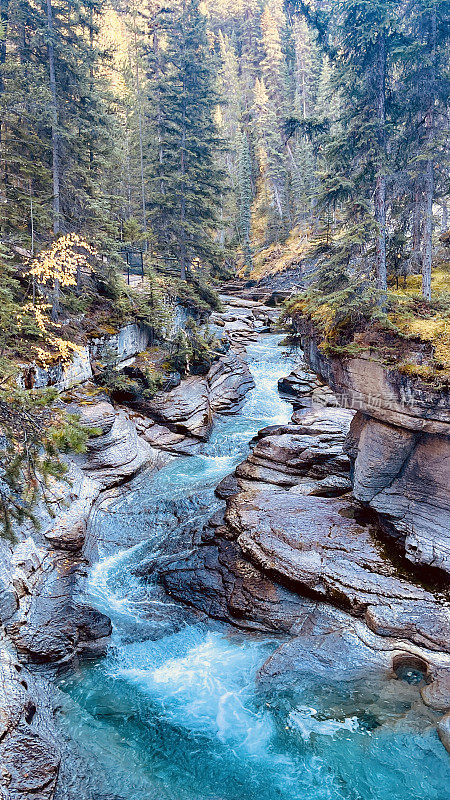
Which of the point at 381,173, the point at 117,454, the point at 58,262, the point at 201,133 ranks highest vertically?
the point at 201,133

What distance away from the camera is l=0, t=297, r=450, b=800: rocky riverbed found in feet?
25.7

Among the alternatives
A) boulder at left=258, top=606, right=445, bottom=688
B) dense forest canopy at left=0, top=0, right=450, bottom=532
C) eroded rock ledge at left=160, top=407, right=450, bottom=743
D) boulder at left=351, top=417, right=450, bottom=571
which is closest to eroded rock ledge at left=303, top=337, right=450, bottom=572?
boulder at left=351, top=417, right=450, bottom=571

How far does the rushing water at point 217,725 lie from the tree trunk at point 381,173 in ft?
32.3

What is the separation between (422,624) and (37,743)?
7.61 metres

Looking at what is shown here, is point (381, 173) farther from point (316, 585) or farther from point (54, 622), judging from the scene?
point (54, 622)

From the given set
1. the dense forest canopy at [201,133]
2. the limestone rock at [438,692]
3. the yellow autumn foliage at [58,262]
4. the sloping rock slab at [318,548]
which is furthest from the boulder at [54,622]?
the dense forest canopy at [201,133]

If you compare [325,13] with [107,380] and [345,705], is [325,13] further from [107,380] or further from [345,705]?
[345,705]

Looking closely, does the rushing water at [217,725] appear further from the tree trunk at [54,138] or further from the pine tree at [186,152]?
the pine tree at [186,152]

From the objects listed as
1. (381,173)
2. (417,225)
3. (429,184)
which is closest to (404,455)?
(381,173)

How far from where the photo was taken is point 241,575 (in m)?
10.9

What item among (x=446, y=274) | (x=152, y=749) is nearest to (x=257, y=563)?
(x=152, y=749)

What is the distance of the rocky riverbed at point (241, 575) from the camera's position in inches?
308

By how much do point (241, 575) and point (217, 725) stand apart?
347 centimetres

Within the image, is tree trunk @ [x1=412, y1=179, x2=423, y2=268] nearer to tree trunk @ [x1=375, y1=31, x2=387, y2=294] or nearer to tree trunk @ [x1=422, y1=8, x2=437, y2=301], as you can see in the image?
tree trunk @ [x1=422, y1=8, x2=437, y2=301]
